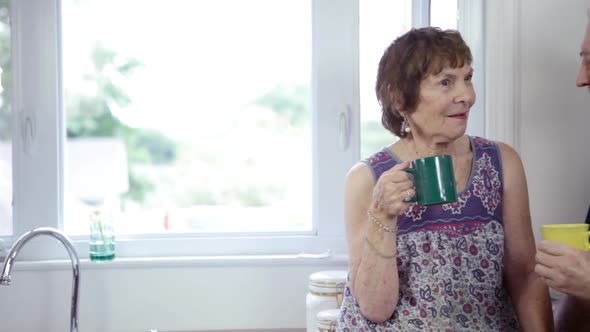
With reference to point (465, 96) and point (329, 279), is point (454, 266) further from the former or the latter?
point (329, 279)

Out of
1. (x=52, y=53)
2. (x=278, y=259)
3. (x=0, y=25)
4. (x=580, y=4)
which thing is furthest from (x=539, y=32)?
(x=0, y=25)

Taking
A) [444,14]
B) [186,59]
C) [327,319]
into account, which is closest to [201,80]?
[186,59]

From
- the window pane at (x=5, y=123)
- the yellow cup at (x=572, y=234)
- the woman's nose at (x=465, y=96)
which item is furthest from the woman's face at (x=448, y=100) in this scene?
the window pane at (x=5, y=123)

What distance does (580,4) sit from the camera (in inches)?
76.7

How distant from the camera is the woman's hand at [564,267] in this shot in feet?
4.25

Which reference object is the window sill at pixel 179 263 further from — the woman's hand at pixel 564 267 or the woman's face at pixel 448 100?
the woman's hand at pixel 564 267

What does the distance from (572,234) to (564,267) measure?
87mm

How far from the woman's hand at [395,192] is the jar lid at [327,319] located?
0.56 metres

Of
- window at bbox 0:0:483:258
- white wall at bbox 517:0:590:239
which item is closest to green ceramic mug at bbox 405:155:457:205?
white wall at bbox 517:0:590:239

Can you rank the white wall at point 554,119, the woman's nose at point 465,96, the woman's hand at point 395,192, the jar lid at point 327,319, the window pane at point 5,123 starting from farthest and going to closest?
1. the window pane at point 5,123
2. the white wall at point 554,119
3. the jar lid at point 327,319
4. the woman's nose at point 465,96
5. the woman's hand at point 395,192

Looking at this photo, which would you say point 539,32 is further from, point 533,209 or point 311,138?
point 311,138

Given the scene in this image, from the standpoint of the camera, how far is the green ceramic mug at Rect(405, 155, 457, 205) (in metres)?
1.30

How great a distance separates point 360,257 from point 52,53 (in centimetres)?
136

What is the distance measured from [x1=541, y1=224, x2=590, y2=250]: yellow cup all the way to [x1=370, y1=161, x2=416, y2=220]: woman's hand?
0.26m
